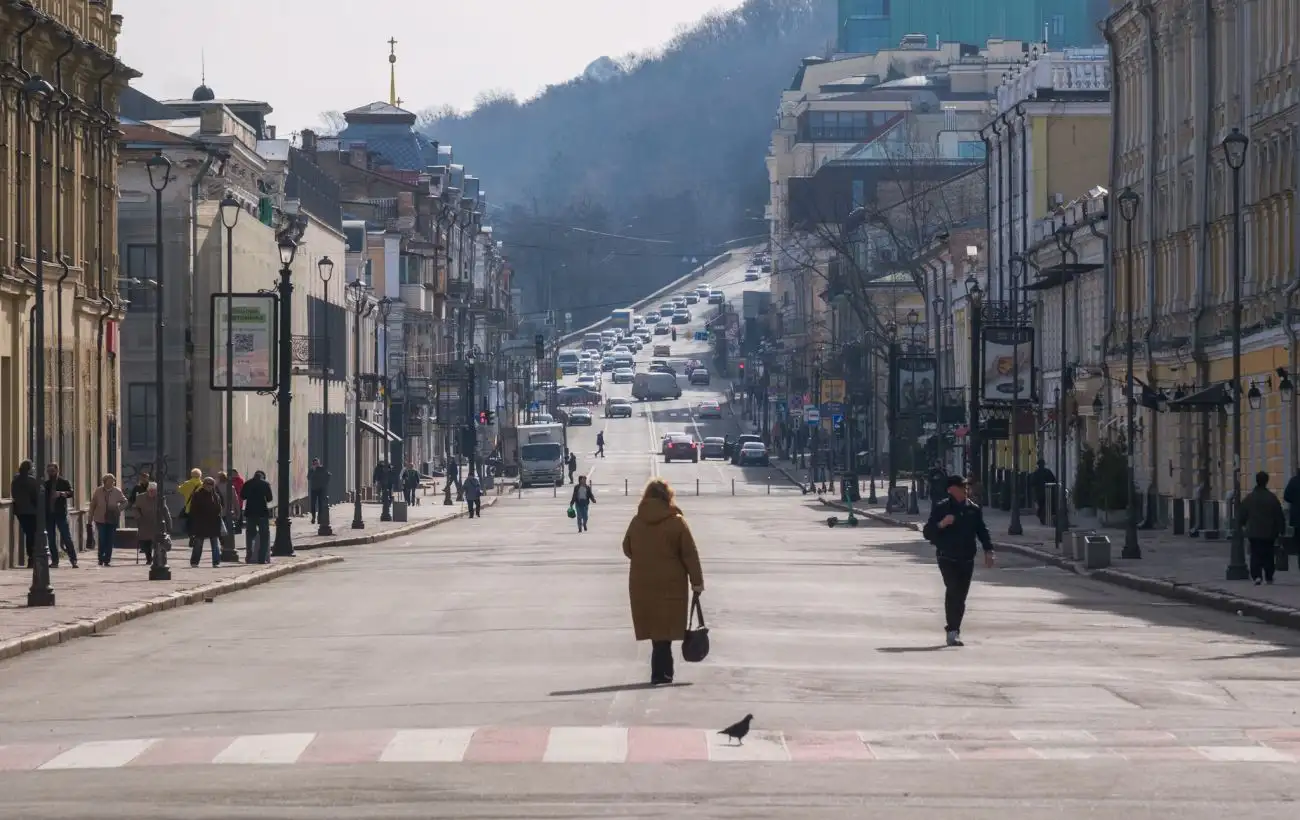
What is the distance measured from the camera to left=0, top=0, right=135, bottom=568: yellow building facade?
42.4 metres

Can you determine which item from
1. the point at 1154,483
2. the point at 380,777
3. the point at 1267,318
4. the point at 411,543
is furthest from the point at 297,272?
the point at 380,777

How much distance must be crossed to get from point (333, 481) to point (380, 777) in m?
77.5

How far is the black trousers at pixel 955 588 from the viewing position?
2411cm

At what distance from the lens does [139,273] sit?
6284cm

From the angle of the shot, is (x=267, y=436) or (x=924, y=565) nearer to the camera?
(x=924, y=565)

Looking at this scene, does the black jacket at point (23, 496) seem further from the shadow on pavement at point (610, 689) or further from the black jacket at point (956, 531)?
the shadow on pavement at point (610, 689)

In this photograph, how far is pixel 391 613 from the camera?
29547mm

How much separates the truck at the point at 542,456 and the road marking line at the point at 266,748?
9819 centimetres

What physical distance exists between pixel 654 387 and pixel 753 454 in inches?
2103

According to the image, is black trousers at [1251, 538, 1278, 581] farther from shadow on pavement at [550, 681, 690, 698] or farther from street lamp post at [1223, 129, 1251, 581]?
shadow on pavement at [550, 681, 690, 698]

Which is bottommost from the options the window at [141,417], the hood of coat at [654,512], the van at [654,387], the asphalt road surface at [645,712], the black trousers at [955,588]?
the asphalt road surface at [645,712]

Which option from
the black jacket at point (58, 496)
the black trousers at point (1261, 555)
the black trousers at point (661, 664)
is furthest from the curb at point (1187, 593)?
the black jacket at point (58, 496)

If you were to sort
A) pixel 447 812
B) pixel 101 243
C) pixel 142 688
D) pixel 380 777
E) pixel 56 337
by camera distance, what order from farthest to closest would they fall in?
pixel 101 243 < pixel 56 337 < pixel 142 688 < pixel 380 777 < pixel 447 812

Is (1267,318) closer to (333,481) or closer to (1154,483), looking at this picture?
(1154,483)
